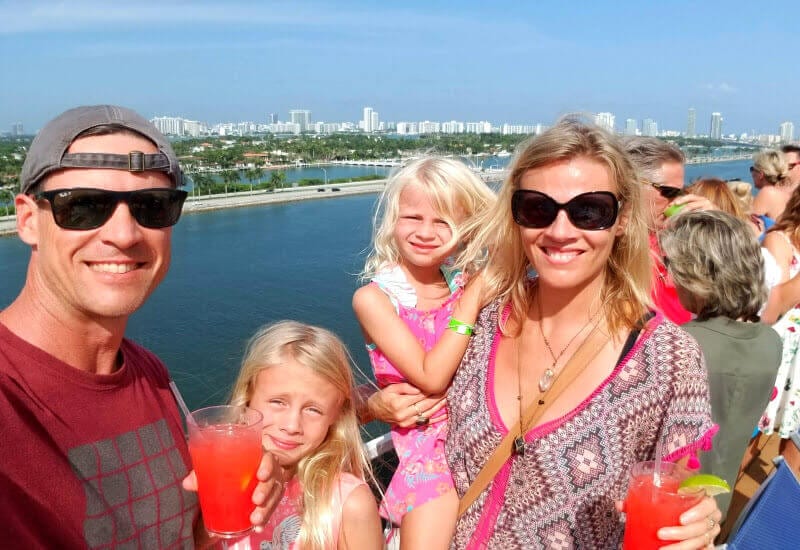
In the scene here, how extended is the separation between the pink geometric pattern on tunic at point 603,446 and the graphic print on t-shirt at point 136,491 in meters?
0.54

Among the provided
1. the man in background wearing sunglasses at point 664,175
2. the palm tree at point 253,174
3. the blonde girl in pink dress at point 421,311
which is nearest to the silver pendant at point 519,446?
the blonde girl in pink dress at point 421,311

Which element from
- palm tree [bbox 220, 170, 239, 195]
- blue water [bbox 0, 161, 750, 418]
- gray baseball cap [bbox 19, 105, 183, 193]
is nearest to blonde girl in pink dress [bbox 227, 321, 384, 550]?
gray baseball cap [bbox 19, 105, 183, 193]

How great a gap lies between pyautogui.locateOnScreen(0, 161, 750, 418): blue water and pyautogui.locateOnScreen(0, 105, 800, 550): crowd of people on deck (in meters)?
10.8

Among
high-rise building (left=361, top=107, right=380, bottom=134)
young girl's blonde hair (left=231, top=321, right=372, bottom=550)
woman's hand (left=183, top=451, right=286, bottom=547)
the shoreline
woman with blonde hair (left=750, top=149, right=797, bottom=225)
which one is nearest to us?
woman's hand (left=183, top=451, right=286, bottom=547)

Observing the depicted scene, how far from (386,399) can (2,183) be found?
154 feet

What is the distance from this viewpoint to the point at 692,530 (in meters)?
0.90

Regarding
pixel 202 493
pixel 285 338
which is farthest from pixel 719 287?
pixel 202 493

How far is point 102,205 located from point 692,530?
98 centimetres

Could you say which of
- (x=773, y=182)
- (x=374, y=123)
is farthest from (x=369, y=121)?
(x=773, y=182)

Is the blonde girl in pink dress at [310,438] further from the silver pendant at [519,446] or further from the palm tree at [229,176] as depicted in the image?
the palm tree at [229,176]

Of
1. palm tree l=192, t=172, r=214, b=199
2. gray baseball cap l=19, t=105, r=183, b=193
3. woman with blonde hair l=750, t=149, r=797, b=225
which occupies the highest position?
gray baseball cap l=19, t=105, r=183, b=193

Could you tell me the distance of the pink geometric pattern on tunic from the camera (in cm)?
103

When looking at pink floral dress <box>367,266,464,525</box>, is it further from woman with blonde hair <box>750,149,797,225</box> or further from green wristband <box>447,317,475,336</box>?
woman with blonde hair <box>750,149,797,225</box>

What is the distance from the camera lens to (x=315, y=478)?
1.22 meters
